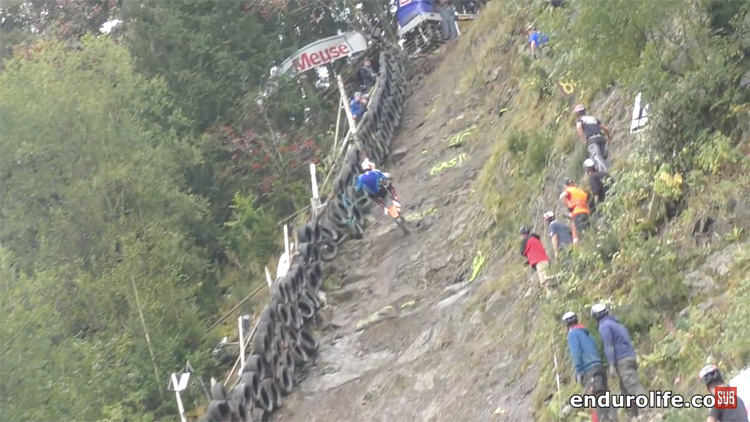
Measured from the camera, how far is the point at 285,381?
1862 cm

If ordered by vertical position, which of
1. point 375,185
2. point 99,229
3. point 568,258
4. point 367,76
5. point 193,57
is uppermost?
point 193,57

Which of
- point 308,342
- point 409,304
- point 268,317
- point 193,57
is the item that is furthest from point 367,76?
point 268,317

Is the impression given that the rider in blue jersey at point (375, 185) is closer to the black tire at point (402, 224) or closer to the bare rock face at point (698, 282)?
the black tire at point (402, 224)

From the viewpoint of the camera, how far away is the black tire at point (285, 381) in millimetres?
18484

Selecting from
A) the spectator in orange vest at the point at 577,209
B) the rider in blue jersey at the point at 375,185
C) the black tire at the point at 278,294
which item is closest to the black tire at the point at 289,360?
the black tire at the point at 278,294

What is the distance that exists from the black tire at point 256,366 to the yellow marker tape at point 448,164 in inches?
336

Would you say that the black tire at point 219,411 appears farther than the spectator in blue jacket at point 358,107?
No

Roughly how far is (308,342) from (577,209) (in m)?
5.99

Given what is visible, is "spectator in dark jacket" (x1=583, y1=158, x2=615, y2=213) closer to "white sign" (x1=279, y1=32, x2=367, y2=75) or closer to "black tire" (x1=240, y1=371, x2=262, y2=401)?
"black tire" (x1=240, y1=371, x2=262, y2=401)

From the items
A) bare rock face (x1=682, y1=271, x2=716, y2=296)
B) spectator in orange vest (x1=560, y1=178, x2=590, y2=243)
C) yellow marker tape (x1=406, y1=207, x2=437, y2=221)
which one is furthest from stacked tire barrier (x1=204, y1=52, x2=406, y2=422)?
Answer: bare rock face (x1=682, y1=271, x2=716, y2=296)

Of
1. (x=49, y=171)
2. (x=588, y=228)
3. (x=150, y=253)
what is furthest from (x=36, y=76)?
(x=588, y=228)

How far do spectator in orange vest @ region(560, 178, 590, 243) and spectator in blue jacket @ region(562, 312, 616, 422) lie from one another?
4144mm

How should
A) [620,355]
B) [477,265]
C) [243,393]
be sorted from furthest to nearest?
1. [477,265]
2. [243,393]
3. [620,355]

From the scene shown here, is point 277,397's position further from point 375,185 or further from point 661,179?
point 661,179
